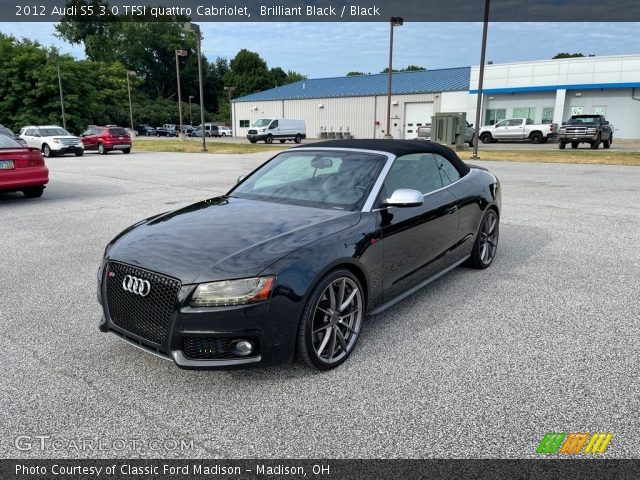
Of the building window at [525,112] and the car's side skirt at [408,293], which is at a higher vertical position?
the building window at [525,112]

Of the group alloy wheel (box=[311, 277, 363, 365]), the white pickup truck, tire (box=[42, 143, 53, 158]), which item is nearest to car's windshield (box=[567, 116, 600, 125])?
the white pickup truck

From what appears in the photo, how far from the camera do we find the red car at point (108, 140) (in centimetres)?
2873

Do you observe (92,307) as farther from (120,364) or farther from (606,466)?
(606,466)

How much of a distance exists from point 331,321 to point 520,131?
37.0 m

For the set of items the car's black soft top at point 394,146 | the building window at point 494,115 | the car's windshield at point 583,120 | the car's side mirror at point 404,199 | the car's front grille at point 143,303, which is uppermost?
the building window at point 494,115

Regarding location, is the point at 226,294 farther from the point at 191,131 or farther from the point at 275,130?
the point at 191,131

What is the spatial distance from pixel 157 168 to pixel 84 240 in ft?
39.5

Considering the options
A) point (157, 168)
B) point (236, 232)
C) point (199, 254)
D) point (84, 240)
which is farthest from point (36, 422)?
point (157, 168)

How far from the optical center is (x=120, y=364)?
353 cm

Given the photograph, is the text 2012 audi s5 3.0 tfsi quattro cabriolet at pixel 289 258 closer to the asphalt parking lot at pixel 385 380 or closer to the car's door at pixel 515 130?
the asphalt parking lot at pixel 385 380

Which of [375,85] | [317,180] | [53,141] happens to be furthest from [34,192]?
[375,85]

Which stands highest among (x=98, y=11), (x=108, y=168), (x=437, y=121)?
(x=98, y=11)

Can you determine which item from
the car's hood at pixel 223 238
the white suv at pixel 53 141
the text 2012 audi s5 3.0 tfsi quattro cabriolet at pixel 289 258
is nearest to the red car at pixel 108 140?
the white suv at pixel 53 141

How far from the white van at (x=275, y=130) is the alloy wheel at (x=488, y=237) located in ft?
123
